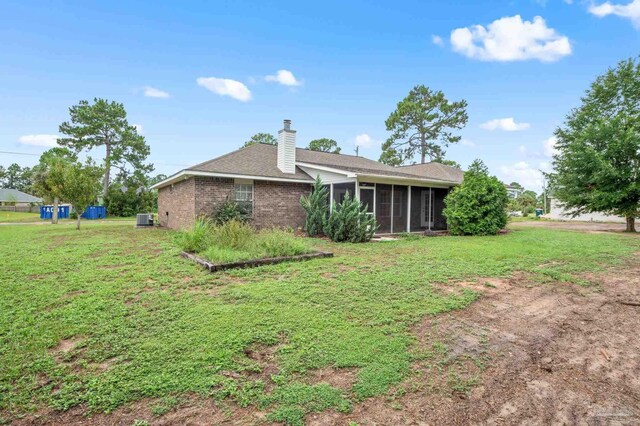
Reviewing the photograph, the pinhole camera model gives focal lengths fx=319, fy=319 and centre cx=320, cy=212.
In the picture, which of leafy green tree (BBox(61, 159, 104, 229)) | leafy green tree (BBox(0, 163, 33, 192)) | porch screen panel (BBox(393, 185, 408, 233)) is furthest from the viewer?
leafy green tree (BBox(0, 163, 33, 192))

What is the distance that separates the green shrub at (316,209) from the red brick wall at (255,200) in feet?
4.27

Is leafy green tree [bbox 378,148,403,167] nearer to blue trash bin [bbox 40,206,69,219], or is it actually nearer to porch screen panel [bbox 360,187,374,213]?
porch screen panel [bbox 360,187,374,213]

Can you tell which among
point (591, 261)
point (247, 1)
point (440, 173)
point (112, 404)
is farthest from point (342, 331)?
point (440, 173)

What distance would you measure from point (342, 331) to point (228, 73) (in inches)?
707

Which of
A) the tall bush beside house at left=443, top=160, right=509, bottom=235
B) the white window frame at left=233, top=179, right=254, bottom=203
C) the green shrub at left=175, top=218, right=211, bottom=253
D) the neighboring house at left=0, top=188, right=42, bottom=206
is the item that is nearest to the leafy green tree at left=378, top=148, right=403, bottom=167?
the tall bush beside house at left=443, top=160, right=509, bottom=235

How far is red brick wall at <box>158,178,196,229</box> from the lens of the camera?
1215 cm

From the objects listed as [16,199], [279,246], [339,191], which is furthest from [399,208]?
[16,199]

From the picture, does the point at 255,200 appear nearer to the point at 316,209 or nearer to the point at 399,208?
the point at 316,209

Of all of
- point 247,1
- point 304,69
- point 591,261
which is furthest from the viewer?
point 304,69

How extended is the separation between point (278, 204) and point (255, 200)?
3.24ft

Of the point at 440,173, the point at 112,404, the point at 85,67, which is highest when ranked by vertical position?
the point at 85,67

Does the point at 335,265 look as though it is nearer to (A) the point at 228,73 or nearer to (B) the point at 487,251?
(B) the point at 487,251

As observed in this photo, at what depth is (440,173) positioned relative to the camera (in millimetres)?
19141

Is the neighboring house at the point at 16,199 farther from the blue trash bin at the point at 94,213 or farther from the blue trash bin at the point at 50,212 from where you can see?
the blue trash bin at the point at 94,213
